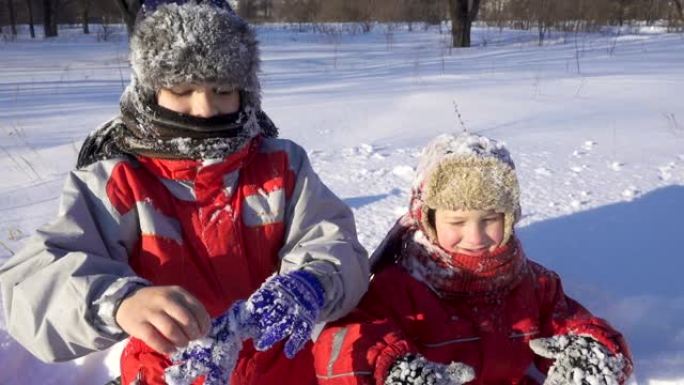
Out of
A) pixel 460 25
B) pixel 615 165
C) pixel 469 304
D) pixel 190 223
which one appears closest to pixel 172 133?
pixel 190 223

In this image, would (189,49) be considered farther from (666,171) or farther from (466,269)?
(666,171)

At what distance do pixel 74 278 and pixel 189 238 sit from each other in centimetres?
30

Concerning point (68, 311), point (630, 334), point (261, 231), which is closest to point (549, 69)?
point (630, 334)

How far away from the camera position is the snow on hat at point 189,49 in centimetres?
134

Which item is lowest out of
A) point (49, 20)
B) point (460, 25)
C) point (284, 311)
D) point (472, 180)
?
point (284, 311)

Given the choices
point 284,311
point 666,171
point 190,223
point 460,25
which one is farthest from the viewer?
point 460,25

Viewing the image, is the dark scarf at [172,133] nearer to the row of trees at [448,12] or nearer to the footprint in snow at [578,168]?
the footprint in snow at [578,168]

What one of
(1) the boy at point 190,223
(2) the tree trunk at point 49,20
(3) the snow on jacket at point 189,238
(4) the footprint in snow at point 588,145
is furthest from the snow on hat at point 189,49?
(2) the tree trunk at point 49,20

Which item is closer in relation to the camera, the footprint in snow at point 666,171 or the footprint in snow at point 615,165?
the footprint in snow at point 666,171

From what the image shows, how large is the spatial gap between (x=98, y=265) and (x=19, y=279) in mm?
166

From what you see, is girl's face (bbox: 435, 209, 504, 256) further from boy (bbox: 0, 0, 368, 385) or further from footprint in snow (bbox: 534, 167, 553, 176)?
footprint in snow (bbox: 534, 167, 553, 176)

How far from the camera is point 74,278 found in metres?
1.20

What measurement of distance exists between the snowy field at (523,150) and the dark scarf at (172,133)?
80cm

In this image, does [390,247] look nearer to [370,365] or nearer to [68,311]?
[370,365]
